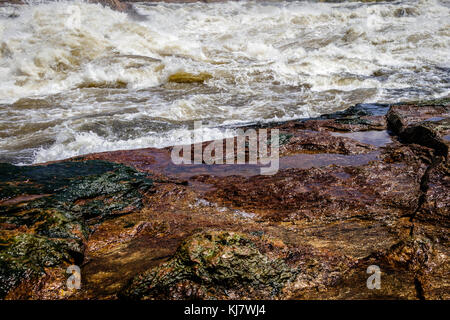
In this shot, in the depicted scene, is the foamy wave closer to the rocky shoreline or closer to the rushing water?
the rushing water

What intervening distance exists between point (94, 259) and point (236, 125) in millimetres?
4118

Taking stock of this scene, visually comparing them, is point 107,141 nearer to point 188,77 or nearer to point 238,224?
point 238,224

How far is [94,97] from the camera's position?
7.93 metres

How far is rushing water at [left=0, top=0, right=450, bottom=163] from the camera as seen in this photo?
232 inches

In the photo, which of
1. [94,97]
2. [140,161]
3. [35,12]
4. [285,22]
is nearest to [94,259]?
[140,161]
